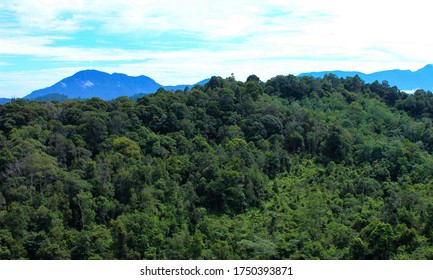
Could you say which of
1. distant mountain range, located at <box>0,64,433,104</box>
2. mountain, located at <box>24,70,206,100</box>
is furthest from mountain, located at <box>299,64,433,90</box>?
mountain, located at <box>24,70,206,100</box>

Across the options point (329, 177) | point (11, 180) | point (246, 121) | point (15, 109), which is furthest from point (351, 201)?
point (15, 109)

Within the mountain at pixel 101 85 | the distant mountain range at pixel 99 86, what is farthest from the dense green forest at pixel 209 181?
the mountain at pixel 101 85

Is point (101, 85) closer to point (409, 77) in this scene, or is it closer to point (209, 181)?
point (409, 77)

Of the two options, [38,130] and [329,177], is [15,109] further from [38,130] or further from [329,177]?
[329,177]

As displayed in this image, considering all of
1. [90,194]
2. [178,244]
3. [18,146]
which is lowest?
[178,244]

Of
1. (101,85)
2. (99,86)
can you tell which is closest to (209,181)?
(99,86)

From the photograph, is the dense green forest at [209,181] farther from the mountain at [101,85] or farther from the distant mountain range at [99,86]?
the mountain at [101,85]
